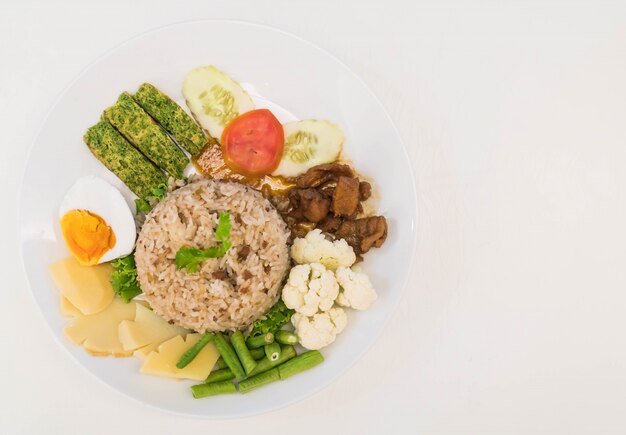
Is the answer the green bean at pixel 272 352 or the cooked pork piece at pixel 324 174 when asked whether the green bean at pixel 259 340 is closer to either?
the green bean at pixel 272 352

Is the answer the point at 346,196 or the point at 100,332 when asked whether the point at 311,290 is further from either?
the point at 100,332

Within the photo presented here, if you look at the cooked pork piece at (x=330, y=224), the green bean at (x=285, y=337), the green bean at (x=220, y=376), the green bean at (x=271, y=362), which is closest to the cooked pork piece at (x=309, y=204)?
the cooked pork piece at (x=330, y=224)

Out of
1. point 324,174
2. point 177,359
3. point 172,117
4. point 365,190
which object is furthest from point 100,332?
point 365,190

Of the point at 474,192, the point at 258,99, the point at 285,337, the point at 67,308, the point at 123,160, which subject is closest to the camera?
the point at 67,308

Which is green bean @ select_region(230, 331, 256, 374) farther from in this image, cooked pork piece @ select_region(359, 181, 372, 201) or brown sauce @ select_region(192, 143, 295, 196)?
cooked pork piece @ select_region(359, 181, 372, 201)

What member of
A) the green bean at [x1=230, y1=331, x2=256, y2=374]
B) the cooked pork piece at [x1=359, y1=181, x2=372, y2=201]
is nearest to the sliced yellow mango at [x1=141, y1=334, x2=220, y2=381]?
the green bean at [x1=230, y1=331, x2=256, y2=374]

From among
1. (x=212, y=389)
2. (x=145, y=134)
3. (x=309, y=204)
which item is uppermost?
(x=145, y=134)
